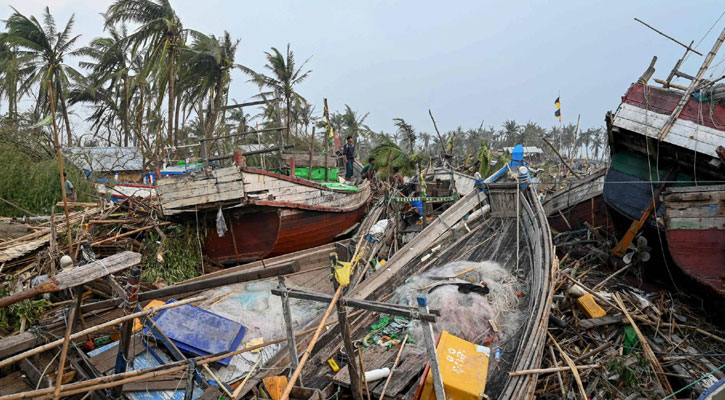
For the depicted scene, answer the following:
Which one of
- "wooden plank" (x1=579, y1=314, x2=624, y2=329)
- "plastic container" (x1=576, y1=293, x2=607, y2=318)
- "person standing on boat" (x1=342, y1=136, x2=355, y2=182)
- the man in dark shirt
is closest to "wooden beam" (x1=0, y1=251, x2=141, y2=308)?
"wooden plank" (x1=579, y1=314, x2=624, y2=329)

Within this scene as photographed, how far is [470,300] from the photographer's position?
471 cm

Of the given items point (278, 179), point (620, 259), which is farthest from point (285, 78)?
point (620, 259)

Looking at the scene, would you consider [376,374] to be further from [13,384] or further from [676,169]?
[676,169]

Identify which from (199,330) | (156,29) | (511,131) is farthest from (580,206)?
(511,131)

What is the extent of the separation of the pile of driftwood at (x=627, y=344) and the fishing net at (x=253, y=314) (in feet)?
11.6

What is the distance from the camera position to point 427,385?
3.32 metres

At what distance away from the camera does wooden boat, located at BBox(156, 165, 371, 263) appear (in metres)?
7.34

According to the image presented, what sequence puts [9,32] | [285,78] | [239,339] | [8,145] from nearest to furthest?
[239,339] → [8,145] → [9,32] → [285,78]

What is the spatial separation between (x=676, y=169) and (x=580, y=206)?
3631 millimetres

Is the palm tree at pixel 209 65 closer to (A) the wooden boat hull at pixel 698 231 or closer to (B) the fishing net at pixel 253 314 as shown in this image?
(B) the fishing net at pixel 253 314

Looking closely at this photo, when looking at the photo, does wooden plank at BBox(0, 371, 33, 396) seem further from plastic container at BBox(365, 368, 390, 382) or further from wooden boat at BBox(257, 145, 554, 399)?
plastic container at BBox(365, 368, 390, 382)

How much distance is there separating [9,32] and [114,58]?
20.9 ft

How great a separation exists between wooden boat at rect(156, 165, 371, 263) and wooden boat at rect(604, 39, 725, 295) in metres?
6.63

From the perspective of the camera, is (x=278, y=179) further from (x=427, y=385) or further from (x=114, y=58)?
(x=114, y=58)
